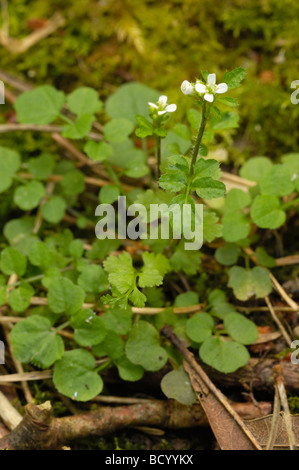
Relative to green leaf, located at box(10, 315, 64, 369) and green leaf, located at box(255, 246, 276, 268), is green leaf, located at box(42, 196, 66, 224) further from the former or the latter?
green leaf, located at box(255, 246, 276, 268)

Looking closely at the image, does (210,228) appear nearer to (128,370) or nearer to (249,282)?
(249,282)

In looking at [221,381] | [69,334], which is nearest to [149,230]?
[69,334]

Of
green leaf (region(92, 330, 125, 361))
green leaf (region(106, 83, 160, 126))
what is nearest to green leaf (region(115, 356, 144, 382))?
green leaf (region(92, 330, 125, 361))

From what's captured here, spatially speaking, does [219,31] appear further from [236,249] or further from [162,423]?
[162,423]

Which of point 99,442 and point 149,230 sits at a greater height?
point 149,230

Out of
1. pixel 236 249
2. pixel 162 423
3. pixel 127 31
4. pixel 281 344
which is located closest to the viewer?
pixel 162 423

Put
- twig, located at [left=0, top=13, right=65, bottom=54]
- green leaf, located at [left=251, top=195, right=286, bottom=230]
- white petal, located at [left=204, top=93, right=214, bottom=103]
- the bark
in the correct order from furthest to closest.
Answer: twig, located at [left=0, top=13, right=65, bottom=54], green leaf, located at [left=251, top=195, right=286, bottom=230], the bark, white petal, located at [left=204, top=93, right=214, bottom=103]
